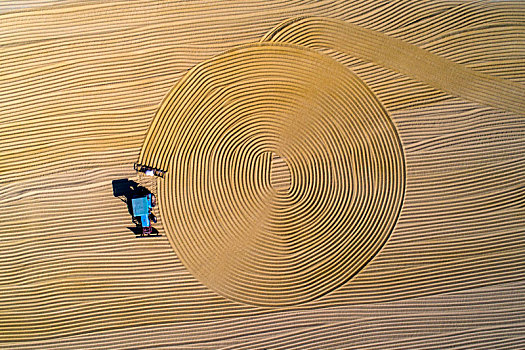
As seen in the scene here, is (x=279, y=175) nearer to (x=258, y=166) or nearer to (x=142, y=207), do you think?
(x=258, y=166)

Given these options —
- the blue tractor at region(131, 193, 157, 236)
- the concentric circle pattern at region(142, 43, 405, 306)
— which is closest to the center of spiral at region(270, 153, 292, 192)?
the concentric circle pattern at region(142, 43, 405, 306)

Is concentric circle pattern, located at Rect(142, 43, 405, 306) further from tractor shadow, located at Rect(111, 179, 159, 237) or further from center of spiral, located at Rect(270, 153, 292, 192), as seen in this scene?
tractor shadow, located at Rect(111, 179, 159, 237)

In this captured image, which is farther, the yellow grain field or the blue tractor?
the yellow grain field

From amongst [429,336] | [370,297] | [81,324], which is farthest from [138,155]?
[429,336]

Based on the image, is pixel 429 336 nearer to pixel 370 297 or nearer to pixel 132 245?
pixel 370 297

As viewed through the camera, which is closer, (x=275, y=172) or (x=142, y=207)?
(x=142, y=207)

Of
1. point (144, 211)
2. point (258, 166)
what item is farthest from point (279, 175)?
point (144, 211)
